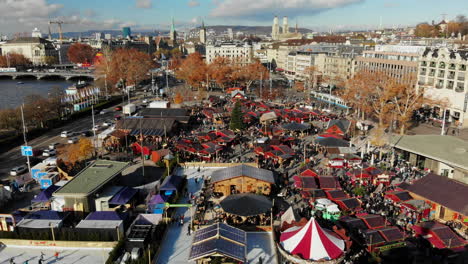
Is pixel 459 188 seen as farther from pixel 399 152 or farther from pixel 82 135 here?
pixel 82 135

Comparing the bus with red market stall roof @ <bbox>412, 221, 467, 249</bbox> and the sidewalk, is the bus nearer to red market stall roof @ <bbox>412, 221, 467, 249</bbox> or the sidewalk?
red market stall roof @ <bbox>412, 221, 467, 249</bbox>

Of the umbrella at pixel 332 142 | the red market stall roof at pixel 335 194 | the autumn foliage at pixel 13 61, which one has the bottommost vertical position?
the red market stall roof at pixel 335 194

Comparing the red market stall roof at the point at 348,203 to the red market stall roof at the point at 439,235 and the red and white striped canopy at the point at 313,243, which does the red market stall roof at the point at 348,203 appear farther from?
the red and white striped canopy at the point at 313,243

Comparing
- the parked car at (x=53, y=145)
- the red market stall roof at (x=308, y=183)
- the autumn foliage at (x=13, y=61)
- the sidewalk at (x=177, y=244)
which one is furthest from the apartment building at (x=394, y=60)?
the autumn foliage at (x=13, y=61)

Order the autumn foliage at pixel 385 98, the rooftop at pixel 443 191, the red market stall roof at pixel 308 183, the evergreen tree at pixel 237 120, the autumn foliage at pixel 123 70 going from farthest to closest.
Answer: the autumn foliage at pixel 123 70 → the autumn foliage at pixel 385 98 → the evergreen tree at pixel 237 120 → the red market stall roof at pixel 308 183 → the rooftop at pixel 443 191

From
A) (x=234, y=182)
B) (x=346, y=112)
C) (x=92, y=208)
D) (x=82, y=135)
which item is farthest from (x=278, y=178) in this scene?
(x=346, y=112)

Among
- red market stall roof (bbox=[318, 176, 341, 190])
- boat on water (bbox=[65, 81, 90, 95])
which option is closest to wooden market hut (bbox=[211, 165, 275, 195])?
red market stall roof (bbox=[318, 176, 341, 190])

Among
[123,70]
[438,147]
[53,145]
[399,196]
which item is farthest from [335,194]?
[123,70]

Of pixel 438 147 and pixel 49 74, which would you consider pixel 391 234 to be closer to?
pixel 438 147
